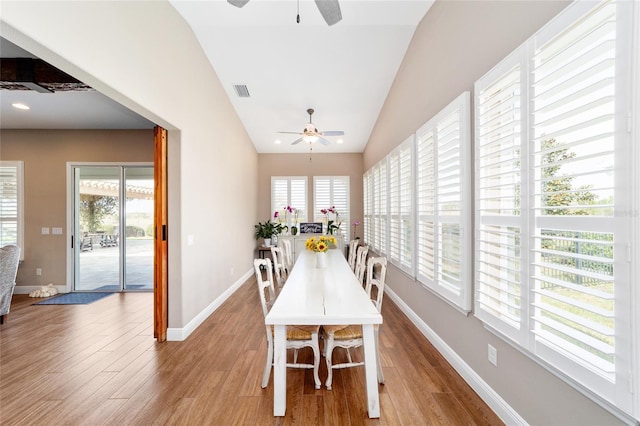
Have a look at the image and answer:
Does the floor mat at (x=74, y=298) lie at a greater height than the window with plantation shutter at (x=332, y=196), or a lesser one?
lesser

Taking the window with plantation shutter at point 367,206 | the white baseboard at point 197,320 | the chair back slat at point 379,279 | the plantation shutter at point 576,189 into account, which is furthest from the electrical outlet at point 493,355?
the window with plantation shutter at point 367,206

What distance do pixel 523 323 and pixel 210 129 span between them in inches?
164

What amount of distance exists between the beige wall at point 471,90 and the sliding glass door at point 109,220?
4871 mm

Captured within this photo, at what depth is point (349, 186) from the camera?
285 inches

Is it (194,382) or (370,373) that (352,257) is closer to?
(370,373)

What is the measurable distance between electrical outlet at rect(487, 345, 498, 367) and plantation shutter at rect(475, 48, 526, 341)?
19 centimetres

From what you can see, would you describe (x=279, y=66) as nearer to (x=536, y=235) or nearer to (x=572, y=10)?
(x=572, y=10)

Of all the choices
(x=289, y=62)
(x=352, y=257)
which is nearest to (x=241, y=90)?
(x=289, y=62)

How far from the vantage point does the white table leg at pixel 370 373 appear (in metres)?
1.85

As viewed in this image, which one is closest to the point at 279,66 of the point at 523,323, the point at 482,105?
the point at 482,105

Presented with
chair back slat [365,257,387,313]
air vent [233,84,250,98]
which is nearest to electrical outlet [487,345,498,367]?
chair back slat [365,257,387,313]

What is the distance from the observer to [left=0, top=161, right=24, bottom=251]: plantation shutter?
4.88 m

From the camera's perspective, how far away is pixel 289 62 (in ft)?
13.1

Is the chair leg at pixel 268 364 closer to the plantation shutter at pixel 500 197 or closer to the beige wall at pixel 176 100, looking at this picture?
the beige wall at pixel 176 100
